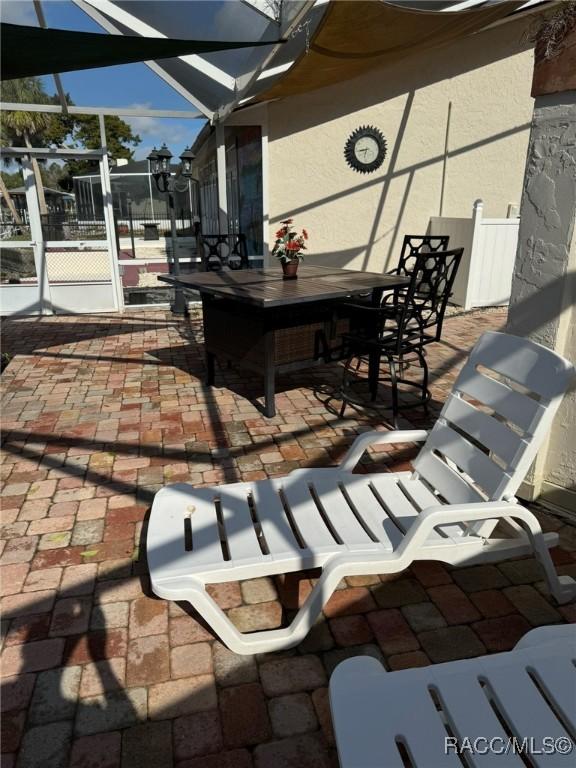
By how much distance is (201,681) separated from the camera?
1.83 meters

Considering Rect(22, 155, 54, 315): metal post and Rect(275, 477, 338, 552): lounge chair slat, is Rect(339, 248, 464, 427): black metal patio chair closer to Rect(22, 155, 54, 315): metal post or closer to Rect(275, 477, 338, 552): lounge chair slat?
Rect(275, 477, 338, 552): lounge chair slat

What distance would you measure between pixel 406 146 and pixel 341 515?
7.64m

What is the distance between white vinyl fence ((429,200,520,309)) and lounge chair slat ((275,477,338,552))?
6.24m

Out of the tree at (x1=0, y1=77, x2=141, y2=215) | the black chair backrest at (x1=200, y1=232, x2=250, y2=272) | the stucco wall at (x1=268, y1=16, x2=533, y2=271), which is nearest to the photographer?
the black chair backrest at (x1=200, y1=232, x2=250, y2=272)

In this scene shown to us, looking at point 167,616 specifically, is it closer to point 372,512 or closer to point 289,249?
point 372,512

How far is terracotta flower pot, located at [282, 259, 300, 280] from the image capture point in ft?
15.0

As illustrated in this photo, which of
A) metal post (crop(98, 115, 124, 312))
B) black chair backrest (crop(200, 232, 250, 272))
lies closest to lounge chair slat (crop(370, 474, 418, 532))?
black chair backrest (crop(200, 232, 250, 272))

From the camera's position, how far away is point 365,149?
323 inches

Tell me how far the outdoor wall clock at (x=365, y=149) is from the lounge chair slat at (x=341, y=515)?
6955 mm

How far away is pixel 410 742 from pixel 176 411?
10.9 ft

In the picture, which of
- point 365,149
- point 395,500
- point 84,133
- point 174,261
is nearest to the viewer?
point 395,500

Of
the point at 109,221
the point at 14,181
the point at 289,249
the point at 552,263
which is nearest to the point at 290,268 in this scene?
the point at 289,249

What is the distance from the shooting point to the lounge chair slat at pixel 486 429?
6.88ft

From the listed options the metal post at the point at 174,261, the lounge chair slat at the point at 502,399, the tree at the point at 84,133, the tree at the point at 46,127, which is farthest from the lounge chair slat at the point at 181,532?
the tree at the point at 84,133
